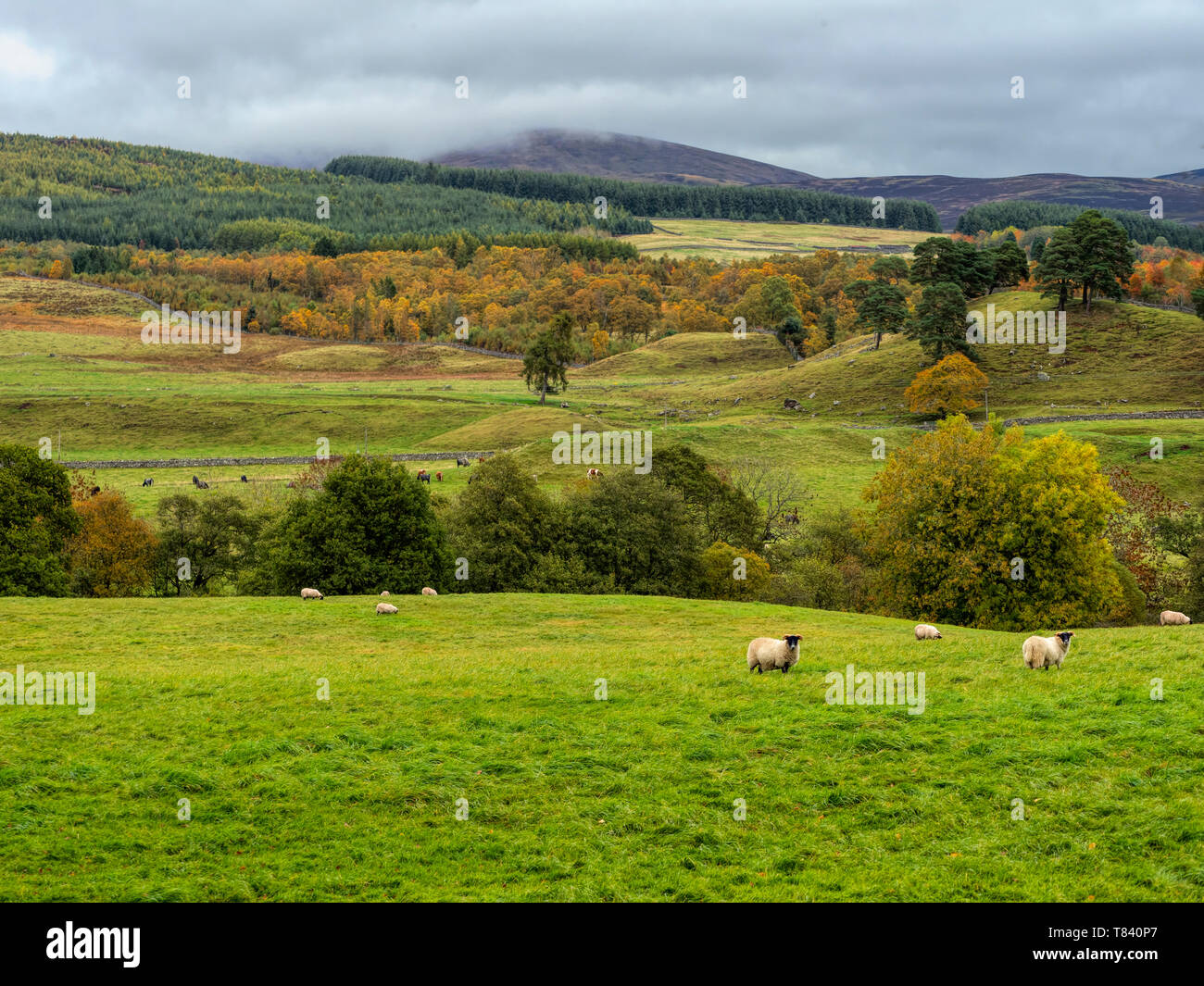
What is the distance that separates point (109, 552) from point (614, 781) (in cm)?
4909

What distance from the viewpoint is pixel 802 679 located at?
70.8ft

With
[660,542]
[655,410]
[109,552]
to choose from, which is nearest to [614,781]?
[660,542]

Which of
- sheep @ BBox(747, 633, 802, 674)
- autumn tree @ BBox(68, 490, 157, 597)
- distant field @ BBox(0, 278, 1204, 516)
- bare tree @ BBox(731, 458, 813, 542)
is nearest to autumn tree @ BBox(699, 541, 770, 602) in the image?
bare tree @ BBox(731, 458, 813, 542)

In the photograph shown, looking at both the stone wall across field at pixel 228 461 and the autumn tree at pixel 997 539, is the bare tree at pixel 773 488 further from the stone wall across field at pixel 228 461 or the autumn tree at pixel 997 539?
the stone wall across field at pixel 228 461

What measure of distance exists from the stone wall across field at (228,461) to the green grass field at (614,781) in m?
85.4

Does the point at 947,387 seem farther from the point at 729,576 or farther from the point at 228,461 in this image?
the point at 228,461

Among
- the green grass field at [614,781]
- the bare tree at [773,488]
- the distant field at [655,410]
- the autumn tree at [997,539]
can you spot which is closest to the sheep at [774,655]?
the green grass field at [614,781]

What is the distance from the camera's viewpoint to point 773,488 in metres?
84.2

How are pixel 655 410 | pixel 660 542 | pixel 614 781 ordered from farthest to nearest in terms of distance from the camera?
pixel 655 410 → pixel 660 542 → pixel 614 781

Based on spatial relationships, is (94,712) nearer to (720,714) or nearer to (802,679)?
(720,714)

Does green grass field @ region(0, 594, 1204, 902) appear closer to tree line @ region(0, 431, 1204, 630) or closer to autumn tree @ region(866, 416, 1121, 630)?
autumn tree @ region(866, 416, 1121, 630)

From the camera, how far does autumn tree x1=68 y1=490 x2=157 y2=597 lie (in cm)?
5216
